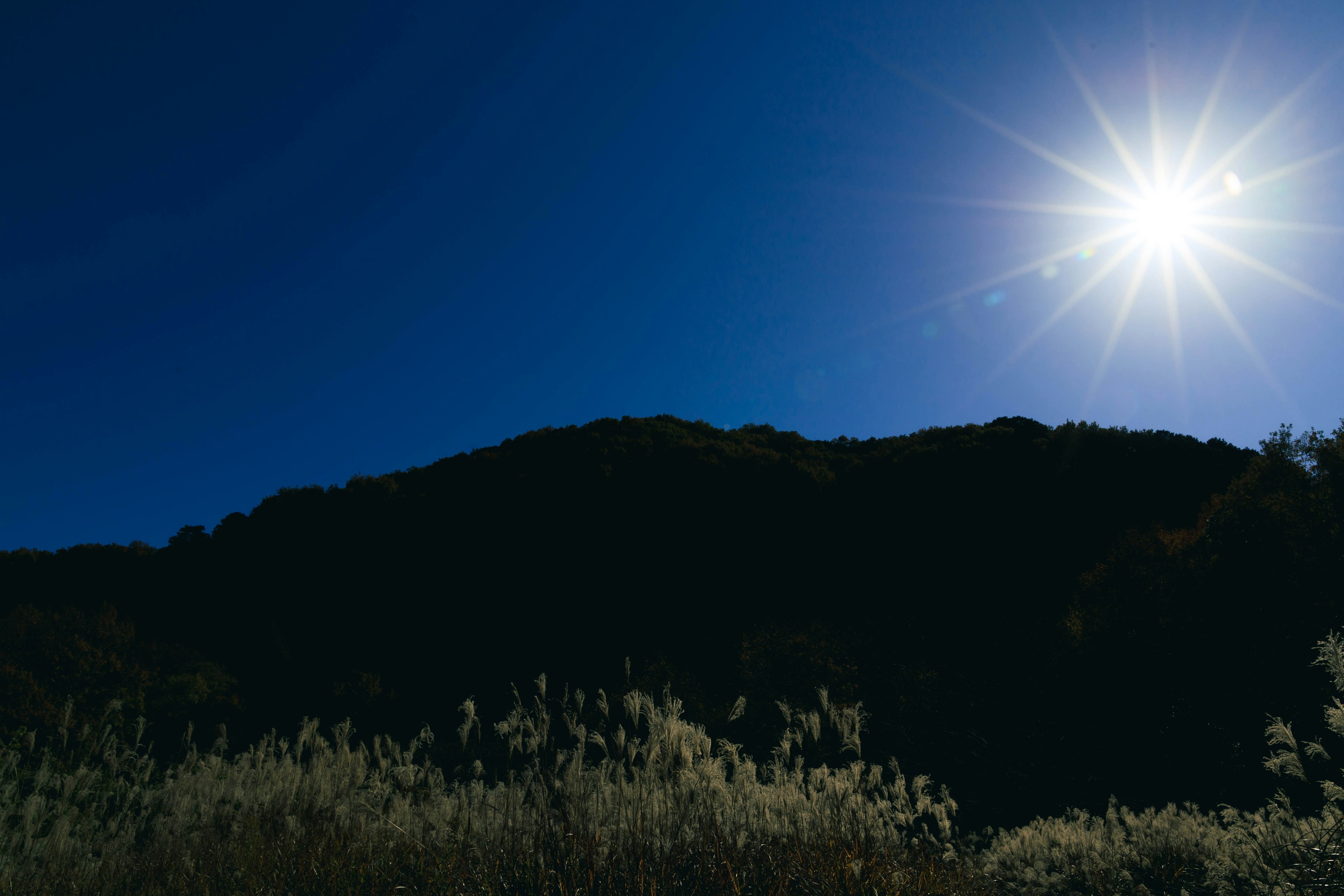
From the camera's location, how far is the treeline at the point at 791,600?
1192 cm

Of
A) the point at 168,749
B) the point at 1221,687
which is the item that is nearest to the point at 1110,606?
the point at 1221,687

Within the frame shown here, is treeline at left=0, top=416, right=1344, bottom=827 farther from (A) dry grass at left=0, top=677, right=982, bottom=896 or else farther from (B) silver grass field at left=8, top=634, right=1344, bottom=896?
(A) dry grass at left=0, top=677, right=982, bottom=896

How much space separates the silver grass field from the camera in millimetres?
4102

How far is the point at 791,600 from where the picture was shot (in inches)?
695

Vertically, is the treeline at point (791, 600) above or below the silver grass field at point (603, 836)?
above

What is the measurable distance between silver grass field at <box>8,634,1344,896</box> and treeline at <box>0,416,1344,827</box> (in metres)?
4.19

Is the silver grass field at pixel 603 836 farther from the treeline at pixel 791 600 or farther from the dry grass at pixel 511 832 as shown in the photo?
the treeline at pixel 791 600

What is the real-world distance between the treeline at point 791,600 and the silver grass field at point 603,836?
13.7ft

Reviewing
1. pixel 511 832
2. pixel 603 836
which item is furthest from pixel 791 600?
pixel 511 832

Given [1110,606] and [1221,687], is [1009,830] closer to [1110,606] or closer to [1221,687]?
[1221,687]

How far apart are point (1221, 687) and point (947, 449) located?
11.6 metres

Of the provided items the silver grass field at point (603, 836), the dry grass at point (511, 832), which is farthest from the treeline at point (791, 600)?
the dry grass at point (511, 832)

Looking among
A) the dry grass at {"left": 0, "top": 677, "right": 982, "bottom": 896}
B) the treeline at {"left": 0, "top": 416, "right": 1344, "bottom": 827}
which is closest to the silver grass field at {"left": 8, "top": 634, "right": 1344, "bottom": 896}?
the dry grass at {"left": 0, "top": 677, "right": 982, "bottom": 896}

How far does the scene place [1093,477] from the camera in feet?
66.2
